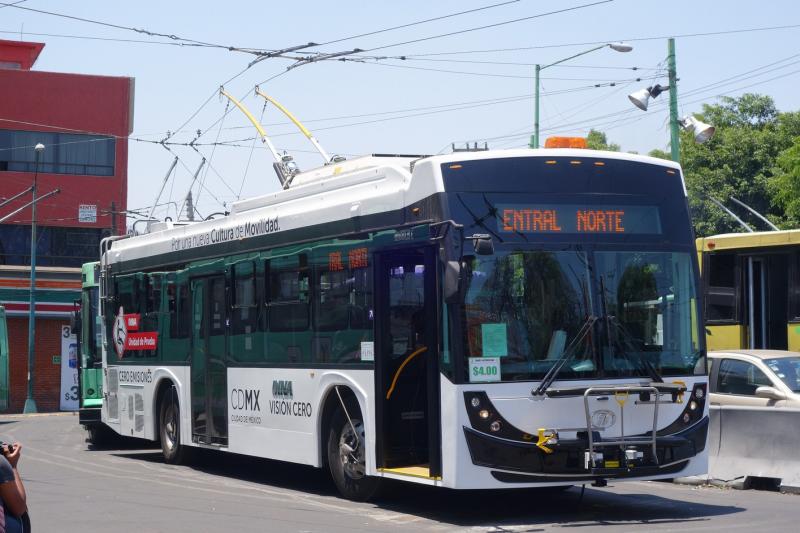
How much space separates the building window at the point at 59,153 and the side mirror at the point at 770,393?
120 ft

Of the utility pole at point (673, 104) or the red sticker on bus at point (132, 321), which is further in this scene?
the utility pole at point (673, 104)

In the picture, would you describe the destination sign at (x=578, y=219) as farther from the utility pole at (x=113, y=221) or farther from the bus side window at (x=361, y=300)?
the utility pole at (x=113, y=221)

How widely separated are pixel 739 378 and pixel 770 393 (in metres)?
1.13

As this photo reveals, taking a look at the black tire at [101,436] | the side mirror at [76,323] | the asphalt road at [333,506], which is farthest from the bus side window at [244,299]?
the side mirror at [76,323]

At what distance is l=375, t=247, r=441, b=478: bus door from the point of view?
11938 millimetres

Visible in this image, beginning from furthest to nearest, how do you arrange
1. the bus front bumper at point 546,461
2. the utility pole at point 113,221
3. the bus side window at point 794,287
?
the utility pole at point 113,221 < the bus side window at point 794,287 < the bus front bumper at point 546,461

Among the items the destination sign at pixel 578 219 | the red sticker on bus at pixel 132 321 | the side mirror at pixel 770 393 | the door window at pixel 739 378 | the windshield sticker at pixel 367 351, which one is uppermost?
the destination sign at pixel 578 219

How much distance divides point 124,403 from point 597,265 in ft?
34.0

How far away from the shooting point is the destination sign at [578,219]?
11.2m

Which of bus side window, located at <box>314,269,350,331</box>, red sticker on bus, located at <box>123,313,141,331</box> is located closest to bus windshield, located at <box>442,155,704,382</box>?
bus side window, located at <box>314,269,350,331</box>

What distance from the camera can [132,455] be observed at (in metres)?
20.4

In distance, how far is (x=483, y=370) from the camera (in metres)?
10.8

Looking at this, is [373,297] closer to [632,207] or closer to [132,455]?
[632,207]

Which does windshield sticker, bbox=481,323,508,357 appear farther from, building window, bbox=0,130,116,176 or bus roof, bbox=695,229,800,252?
building window, bbox=0,130,116,176
